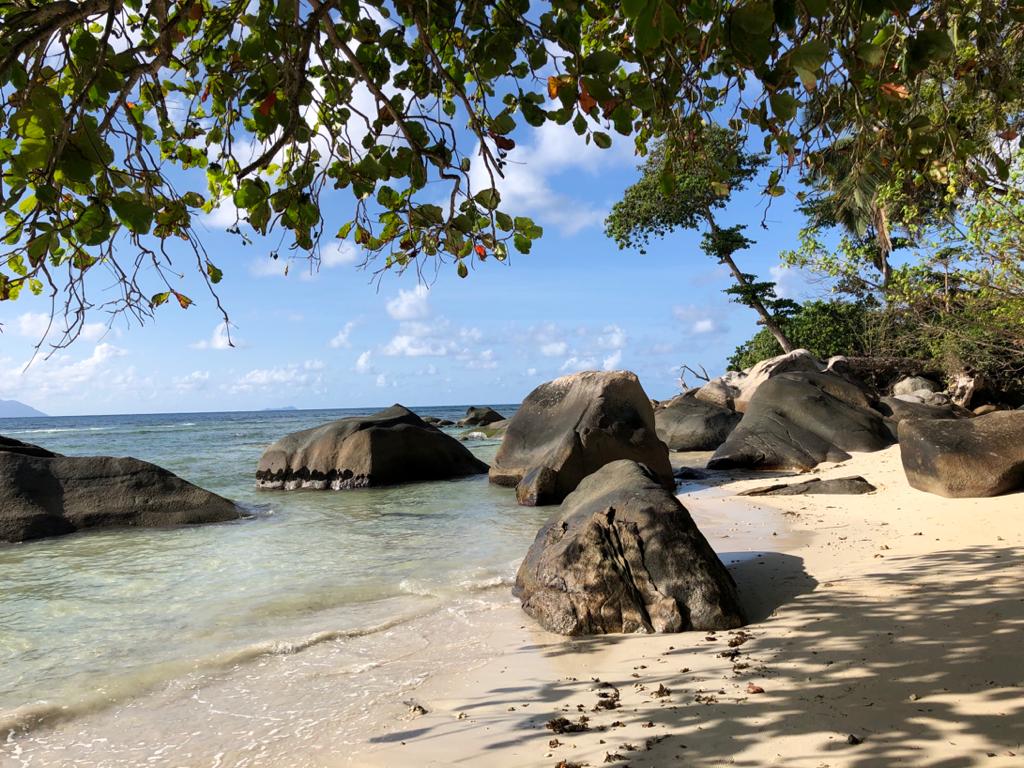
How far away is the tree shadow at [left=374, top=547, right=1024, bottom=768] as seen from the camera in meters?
2.69

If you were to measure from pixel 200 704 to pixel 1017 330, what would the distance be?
40.6 feet

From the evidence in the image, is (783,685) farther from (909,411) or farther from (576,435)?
(909,411)

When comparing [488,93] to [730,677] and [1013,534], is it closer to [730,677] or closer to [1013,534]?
[730,677]

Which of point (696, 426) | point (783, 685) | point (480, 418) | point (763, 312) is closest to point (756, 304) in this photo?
point (763, 312)

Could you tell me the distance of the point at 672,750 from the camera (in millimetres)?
2803

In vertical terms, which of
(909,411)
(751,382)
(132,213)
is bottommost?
(909,411)

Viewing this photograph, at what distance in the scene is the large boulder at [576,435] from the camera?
36.0 ft

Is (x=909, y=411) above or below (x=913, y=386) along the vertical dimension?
below

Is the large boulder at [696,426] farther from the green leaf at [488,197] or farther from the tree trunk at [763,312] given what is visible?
the green leaf at [488,197]

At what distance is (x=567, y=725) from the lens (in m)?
3.13

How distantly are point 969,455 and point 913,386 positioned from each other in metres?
17.2

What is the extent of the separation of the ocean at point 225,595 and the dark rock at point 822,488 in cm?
319

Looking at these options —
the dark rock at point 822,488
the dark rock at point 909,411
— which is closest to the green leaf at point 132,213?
the dark rock at point 822,488

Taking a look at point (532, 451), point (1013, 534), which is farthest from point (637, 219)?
point (1013, 534)
